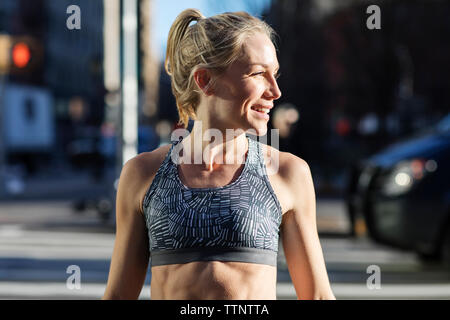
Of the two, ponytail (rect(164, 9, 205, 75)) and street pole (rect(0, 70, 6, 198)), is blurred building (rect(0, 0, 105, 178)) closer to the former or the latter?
street pole (rect(0, 70, 6, 198))

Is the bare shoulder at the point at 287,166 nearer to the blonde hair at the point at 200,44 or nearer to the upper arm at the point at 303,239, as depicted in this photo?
the upper arm at the point at 303,239

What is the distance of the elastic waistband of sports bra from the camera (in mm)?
1545

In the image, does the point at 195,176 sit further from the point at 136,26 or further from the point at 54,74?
the point at 54,74

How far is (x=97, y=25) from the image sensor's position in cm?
7000

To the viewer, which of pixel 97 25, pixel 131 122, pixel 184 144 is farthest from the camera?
pixel 97 25

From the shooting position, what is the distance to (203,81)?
5.35 feet

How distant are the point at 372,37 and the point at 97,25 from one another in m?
45.9

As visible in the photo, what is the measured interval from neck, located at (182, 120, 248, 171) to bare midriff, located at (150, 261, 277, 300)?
218 mm

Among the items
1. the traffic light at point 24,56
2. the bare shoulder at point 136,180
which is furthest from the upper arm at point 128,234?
the traffic light at point 24,56

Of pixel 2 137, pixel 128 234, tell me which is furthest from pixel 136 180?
pixel 2 137

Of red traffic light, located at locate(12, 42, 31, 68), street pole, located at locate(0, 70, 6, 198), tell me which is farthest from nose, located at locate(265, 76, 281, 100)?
street pole, located at locate(0, 70, 6, 198)

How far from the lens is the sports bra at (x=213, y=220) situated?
5.07 ft
